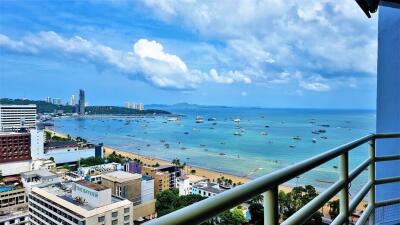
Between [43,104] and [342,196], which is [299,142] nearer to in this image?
[342,196]

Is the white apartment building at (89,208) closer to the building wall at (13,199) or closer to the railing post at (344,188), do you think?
the railing post at (344,188)

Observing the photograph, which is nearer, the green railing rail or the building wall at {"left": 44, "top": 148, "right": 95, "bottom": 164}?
the green railing rail

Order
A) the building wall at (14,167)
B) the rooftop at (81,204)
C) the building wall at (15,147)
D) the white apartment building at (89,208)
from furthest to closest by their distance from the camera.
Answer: the building wall at (15,147) < the building wall at (14,167) < the rooftop at (81,204) < the white apartment building at (89,208)

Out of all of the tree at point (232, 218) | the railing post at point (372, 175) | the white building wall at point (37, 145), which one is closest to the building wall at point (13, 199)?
the white building wall at point (37, 145)

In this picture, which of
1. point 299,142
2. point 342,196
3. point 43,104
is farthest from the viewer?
point 43,104

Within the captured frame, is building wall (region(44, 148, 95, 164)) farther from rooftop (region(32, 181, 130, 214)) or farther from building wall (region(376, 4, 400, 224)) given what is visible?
building wall (region(376, 4, 400, 224))

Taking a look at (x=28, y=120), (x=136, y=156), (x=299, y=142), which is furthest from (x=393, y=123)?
(x=28, y=120)

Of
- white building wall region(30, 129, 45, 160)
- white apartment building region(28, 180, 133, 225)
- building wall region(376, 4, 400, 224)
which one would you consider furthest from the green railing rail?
white building wall region(30, 129, 45, 160)

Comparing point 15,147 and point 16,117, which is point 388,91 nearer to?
point 15,147
